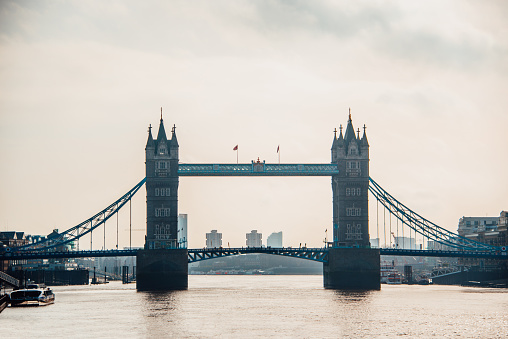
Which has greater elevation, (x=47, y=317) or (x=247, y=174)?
(x=247, y=174)

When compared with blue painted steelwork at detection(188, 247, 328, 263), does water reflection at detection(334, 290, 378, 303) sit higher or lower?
lower

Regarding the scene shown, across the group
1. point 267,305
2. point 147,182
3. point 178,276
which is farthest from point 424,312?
point 147,182

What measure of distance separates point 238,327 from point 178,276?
70.6 metres

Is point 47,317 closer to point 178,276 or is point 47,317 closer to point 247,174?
point 178,276

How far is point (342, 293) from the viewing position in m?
145

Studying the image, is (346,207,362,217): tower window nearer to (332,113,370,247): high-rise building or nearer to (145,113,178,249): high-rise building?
(332,113,370,247): high-rise building

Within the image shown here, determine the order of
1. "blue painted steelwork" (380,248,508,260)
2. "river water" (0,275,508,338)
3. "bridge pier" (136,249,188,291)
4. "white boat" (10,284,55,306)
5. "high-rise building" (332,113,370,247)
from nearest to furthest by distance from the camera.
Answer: "river water" (0,275,508,338) < "white boat" (10,284,55,306) < "bridge pier" (136,249,188,291) < "high-rise building" (332,113,370,247) < "blue painted steelwork" (380,248,508,260)

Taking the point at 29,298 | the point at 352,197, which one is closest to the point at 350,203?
the point at 352,197

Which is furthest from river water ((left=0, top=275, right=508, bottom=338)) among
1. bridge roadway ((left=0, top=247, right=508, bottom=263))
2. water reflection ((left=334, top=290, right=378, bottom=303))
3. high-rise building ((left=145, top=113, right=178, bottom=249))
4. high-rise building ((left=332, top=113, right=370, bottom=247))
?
high-rise building ((left=332, top=113, right=370, bottom=247))

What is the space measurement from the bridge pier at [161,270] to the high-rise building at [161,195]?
5.52 m

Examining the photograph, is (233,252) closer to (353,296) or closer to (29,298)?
(353,296)

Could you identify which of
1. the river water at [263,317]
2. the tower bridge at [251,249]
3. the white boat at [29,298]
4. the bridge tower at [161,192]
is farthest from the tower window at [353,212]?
the white boat at [29,298]

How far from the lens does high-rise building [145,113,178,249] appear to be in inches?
6486

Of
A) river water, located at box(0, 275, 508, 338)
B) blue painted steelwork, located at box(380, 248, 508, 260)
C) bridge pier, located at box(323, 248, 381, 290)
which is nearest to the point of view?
river water, located at box(0, 275, 508, 338)
